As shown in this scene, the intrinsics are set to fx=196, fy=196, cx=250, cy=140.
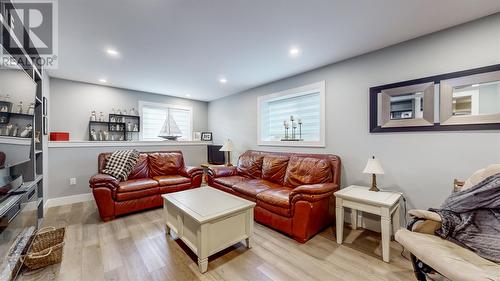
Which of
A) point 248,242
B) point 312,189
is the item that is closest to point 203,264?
point 248,242

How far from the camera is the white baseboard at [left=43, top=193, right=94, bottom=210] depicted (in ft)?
10.9

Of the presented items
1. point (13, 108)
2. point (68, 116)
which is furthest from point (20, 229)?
point (68, 116)

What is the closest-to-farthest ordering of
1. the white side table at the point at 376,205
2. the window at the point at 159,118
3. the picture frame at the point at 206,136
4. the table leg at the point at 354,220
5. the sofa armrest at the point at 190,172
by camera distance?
1. the white side table at the point at 376,205
2. the table leg at the point at 354,220
3. the sofa armrest at the point at 190,172
4. the window at the point at 159,118
5. the picture frame at the point at 206,136

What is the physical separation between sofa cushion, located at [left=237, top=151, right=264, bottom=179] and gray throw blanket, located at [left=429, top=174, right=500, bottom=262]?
96.3 inches

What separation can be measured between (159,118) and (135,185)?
229 centimetres

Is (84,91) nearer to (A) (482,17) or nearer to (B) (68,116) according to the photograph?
(B) (68,116)

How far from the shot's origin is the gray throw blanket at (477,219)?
1380 mm

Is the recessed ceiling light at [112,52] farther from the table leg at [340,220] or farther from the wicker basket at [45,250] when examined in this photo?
the table leg at [340,220]

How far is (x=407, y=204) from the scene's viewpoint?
7.50ft

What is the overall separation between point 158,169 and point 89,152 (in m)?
1.26

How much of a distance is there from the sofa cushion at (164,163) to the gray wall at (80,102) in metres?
1.42

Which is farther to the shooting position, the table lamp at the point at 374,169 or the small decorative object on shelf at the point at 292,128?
the small decorative object on shelf at the point at 292,128

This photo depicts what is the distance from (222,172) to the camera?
3.71m

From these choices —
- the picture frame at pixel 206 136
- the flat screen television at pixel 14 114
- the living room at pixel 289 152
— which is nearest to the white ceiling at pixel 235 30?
the living room at pixel 289 152
